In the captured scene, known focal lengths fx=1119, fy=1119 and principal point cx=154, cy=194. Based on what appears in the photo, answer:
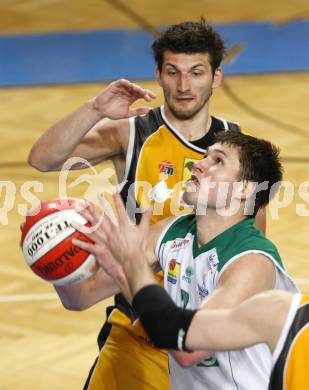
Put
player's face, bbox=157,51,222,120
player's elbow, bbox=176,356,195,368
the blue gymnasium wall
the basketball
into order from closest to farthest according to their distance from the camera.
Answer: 1. player's elbow, bbox=176,356,195,368
2. the basketball
3. player's face, bbox=157,51,222,120
4. the blue gymnasium wall

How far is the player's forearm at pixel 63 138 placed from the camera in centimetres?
586

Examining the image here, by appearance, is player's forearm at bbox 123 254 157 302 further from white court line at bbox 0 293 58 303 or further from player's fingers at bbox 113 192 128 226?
white court line at bbox 0 293 58 303

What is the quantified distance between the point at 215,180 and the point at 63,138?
1141 millimetres

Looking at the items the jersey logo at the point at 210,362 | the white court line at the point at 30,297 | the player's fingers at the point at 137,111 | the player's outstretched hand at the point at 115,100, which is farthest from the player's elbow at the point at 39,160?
the white court line at the point at 30,297

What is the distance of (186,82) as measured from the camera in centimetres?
617

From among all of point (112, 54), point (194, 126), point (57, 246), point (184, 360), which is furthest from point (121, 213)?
point (112, 54)

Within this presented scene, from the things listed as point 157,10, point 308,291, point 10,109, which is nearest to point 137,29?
Answer: point 157,10

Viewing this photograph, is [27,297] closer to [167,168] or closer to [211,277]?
[167,168]

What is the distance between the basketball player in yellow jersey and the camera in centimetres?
586

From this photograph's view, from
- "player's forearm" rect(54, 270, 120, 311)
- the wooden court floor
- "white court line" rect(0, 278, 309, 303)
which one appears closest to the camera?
"player's forearm" rect(54, 270, 120, 311)

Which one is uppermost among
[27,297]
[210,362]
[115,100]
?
[115,100]

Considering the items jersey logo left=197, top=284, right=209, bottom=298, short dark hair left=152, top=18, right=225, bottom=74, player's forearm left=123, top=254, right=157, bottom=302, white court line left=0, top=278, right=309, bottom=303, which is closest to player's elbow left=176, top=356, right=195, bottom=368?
player's forearm left=123, top=254, right=157, bottom=302

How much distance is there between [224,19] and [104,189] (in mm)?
5197

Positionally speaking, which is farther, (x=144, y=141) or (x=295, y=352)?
(x=144, y=141)
